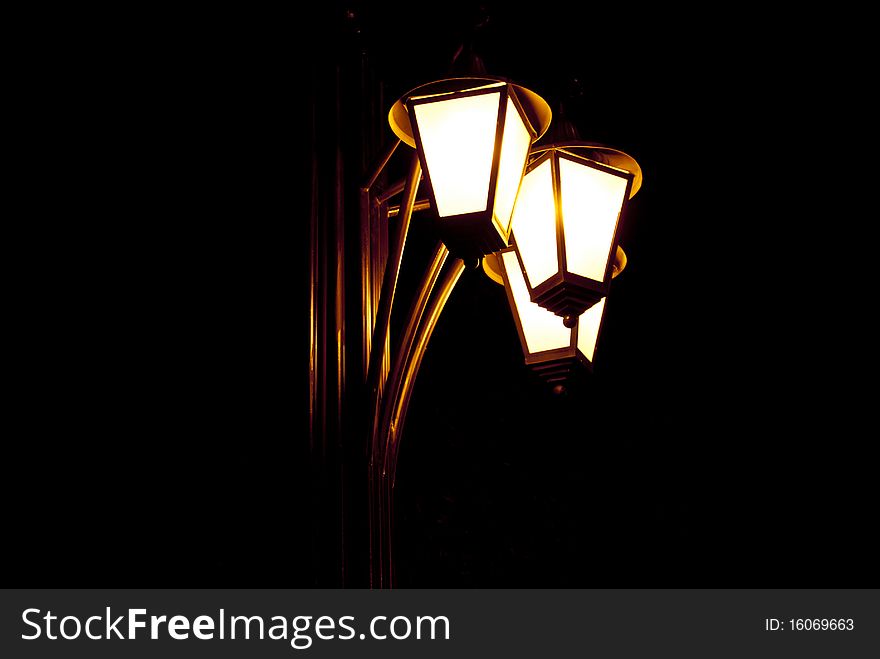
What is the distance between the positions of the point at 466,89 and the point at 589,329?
80 cm

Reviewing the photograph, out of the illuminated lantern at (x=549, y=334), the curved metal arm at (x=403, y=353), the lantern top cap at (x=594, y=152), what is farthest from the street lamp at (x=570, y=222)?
the curved metal arm at (x=403, y=353)

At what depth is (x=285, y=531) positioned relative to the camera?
9.19 ft

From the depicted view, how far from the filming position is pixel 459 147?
2.32m

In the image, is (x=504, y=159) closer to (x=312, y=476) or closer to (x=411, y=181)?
(x=411, y=181)

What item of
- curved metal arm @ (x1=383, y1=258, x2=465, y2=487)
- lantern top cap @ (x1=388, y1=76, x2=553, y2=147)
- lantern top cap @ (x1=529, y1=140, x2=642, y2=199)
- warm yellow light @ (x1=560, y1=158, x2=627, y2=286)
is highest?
lantern top cap @ (x1=388, y1=76, x2=553, y2=147)

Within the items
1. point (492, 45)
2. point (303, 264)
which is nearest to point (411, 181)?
point (492, 45)

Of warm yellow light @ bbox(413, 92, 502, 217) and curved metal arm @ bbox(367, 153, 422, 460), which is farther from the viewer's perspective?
curved metal arm @ bbox(367, 153, 422, 460)

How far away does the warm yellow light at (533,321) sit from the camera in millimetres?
2738

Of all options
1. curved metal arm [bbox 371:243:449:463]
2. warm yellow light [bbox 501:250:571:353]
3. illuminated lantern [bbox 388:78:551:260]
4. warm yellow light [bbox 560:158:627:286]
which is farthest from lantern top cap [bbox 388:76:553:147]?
warm yellow light [bbox 501:250:571:353]

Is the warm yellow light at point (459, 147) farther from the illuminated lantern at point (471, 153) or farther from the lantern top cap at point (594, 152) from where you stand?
the lantern top cap at point (594, 152)

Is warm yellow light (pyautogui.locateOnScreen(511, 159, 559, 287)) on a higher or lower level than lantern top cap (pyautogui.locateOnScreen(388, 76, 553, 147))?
lower

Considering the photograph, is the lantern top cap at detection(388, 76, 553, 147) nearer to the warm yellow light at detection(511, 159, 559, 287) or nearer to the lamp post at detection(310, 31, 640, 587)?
the lamp post at detection(310, 31, 640, 587)

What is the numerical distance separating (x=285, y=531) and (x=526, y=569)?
214 centimetres

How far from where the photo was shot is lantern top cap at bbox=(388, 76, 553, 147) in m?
2.37
